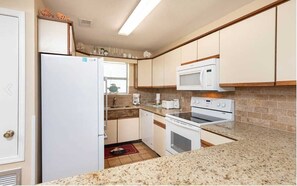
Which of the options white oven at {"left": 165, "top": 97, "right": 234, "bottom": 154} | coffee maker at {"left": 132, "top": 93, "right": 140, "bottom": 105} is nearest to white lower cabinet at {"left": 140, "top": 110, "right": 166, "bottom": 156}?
white oven at {"left": 165, "top": 97, "right": 234, "bottom": 154}

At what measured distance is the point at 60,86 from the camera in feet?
5.07

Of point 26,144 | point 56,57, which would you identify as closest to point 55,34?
point 56,57

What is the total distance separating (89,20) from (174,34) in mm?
1569

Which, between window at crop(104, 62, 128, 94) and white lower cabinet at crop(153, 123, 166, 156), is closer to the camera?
white lower cabinet at crop(153, 123, 166, 156)

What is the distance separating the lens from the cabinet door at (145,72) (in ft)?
12.3

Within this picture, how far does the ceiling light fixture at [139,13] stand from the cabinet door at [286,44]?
121 centimetres

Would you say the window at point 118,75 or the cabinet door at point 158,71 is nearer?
the cabinet door at point 158,71

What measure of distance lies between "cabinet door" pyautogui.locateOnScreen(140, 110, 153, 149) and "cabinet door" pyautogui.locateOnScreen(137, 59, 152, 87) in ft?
2.46

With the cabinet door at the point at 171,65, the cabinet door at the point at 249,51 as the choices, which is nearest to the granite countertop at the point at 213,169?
the cabinet door at the point at 249,51

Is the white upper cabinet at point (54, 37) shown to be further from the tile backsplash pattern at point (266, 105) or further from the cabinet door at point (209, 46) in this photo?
the tile backsplash pattern at point (266, 105)

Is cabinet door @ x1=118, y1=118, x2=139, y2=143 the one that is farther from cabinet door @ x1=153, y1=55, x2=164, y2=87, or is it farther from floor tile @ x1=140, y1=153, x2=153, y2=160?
cabinet door @ x1=153, y1=55, x2=164, y2=87

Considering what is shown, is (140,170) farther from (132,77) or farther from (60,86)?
(132,77)

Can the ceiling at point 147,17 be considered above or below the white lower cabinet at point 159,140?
above

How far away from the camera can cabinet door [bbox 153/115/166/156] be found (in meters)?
2.63
